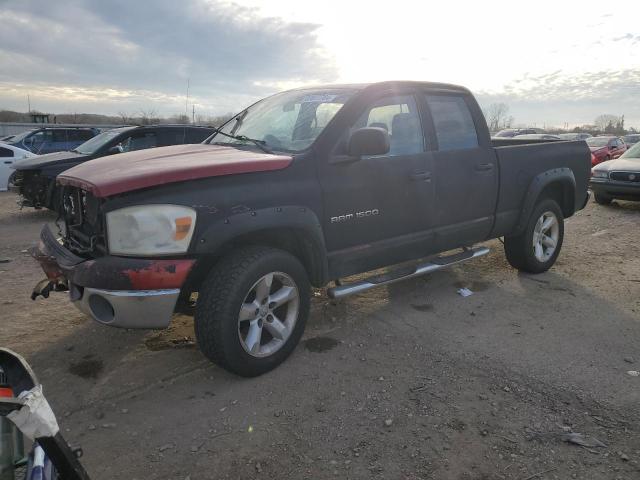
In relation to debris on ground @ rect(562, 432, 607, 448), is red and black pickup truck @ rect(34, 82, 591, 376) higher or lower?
higher

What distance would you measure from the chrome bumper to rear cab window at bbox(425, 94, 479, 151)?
2718 millimetres

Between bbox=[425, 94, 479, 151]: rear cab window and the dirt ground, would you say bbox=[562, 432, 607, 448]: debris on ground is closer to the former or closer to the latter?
the dirt ground

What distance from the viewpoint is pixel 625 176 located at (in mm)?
10648

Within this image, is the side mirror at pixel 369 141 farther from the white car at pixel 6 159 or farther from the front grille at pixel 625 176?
the white car at pixel 6 159

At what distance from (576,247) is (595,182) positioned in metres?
4.76

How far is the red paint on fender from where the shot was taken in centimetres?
290

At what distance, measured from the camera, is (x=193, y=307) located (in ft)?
11.0

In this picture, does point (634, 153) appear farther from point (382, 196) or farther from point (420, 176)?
point (382, 196)

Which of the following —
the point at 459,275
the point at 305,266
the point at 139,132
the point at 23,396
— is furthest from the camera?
the point at 139,132

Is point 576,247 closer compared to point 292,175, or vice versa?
point 292,175

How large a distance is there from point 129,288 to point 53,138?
60.2 feet

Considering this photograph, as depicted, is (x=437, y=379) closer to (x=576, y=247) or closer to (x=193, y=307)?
(x=193, y=307)

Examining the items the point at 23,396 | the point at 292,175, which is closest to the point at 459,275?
the point at 292,175

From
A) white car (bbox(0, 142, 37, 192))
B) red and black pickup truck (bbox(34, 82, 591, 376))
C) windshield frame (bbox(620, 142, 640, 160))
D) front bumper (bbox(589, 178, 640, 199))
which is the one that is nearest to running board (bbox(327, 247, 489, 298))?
red and black pickup truck (bbox(34, 82, 591, 376))
